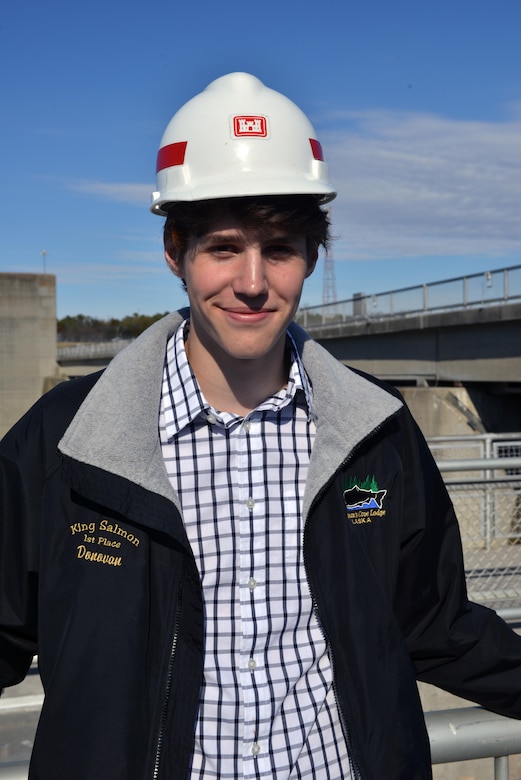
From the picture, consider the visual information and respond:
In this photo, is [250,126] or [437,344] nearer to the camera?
[250,126]

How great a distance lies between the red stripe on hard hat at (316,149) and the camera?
208cm

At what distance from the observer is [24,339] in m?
38.1

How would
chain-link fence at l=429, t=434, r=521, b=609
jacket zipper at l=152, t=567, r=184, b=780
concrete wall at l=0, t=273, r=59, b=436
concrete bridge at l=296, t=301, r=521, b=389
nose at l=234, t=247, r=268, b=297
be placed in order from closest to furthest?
jacket zipper at l=152, t=567, r=184, b=780
nose at l=234, t=247, r=268, b=297
chain-link fence at l=429, t=434, r=521, b=609
concrete bridge at l=296, t=301, r=521, b=389
concrete wall at l=0, t=273, r=59, b=436

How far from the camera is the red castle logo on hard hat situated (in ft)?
6.39

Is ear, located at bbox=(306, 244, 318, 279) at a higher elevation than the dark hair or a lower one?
lower

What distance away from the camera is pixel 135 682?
1.62 m

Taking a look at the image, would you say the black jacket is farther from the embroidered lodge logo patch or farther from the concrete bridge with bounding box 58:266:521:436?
the concrete bridge with bounding box 58:266:521:436

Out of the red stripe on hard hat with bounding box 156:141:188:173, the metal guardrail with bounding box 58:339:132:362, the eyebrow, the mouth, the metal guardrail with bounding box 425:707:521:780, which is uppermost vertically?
the metal guardrail with bounding box 58:339:132:362

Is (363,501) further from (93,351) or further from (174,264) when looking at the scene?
(93,351)

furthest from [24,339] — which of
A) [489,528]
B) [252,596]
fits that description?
[252,596]

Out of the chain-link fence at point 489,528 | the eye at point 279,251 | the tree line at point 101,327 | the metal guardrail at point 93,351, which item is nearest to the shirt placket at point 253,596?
the eye at point 279,251

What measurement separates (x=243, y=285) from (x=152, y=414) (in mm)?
365

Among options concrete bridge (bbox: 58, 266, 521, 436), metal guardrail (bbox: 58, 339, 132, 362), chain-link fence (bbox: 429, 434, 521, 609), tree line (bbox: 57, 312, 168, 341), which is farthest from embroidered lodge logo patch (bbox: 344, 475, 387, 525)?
tree line (bbox: 57, 312, 168, 341)

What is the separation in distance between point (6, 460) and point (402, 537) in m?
0.95
